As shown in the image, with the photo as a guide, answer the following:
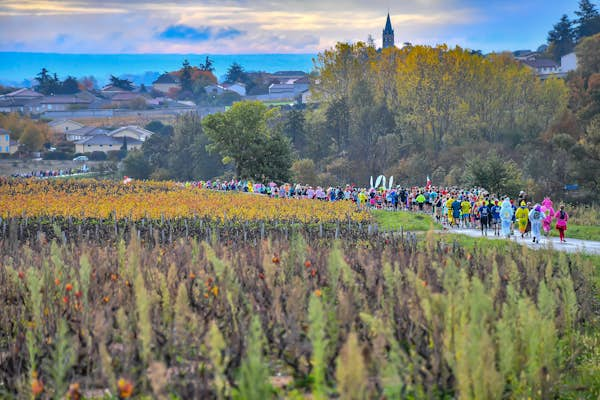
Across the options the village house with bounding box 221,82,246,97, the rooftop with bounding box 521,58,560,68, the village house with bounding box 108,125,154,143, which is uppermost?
Answer: the village house with bounding box 221,82,246,97

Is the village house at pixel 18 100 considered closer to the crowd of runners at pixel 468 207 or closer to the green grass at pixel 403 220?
the crowd of runners at pixel 468 207

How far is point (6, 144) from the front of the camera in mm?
124500

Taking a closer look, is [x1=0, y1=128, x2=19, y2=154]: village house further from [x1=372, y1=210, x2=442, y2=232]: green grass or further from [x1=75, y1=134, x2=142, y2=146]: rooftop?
[x1=372, y1=210, x2=442, y2=232]: green grass

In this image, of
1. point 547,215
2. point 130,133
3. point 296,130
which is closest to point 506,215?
point 547,215

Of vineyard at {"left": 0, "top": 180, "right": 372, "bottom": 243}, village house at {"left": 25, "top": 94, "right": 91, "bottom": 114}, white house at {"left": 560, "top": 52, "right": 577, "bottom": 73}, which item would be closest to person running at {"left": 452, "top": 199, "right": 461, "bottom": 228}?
vineyard at {"left": 0, "top": 180, "right": 372, "bottom": 243}

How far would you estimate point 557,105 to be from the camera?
84688mm

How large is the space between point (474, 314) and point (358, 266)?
8.57m

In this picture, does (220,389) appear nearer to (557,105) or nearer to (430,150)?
(430,150)

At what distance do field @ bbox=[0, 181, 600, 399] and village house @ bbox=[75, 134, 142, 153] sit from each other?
105 m

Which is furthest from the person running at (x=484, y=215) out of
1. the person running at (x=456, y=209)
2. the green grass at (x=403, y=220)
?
the green grass at (x=403, y=220)

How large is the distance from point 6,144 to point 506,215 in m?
106

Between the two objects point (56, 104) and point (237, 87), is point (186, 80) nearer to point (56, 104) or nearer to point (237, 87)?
point (237, 87)

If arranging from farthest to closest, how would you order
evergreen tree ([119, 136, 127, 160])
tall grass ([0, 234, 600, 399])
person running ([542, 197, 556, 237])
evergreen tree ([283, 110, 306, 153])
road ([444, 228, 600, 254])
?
evergreen tree ([119, 136, 127, 160])
evergreen tree ([283, 110, 306, 153])
person running ([542, 197, 556, 237])
road ([444, 228, 600, 254])
tall grass ([0, 234, 600, 399])

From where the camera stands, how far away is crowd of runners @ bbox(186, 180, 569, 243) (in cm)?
2962
